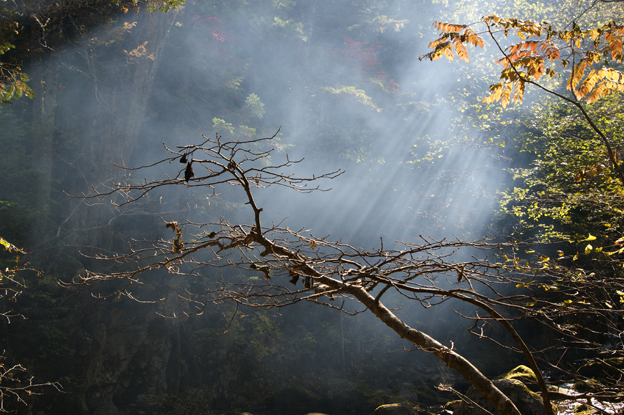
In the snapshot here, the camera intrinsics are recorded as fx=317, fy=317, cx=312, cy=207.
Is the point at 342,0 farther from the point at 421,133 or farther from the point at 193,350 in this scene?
the point at 193,350

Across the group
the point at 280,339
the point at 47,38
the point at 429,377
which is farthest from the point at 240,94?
the point at 429,377

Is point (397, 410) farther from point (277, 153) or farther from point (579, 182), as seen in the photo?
point (277, 153)

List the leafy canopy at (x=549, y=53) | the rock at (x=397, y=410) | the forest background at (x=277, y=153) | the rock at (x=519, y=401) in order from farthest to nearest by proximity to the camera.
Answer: the forest background at (x=277, y=153) → the rock at (x=397, y=410) → the rock at (x=519, y=401) → the leafy canopy at (x=549, y=53)

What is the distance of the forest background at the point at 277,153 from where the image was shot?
6074 millimetres

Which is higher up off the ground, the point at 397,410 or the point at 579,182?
the point at 579,182

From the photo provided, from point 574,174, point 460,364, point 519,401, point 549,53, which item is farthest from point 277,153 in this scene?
point 460,364

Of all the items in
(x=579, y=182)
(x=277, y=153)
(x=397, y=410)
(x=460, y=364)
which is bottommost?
(x=397, y=410)

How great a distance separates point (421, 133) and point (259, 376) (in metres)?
9.16

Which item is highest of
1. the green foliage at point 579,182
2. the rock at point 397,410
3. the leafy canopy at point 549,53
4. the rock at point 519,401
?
the green foliage at point 579,182

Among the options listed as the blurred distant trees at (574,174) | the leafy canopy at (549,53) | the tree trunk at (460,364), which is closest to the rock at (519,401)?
the blurred distant trees at (574,174)

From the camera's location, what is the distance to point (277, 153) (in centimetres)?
959

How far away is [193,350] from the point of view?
7551mm

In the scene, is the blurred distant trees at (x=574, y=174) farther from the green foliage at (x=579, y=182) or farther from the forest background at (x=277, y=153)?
the forest background at (x=277, y=153)

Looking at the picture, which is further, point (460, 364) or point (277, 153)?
point (277, 153)
